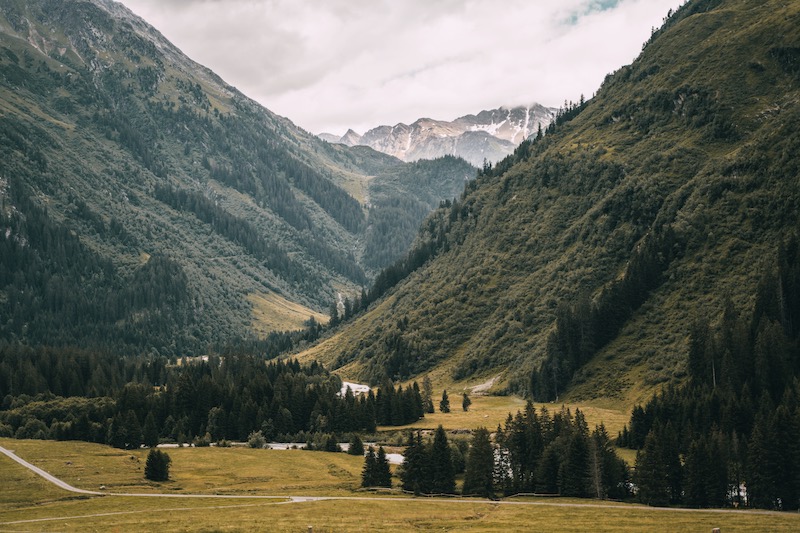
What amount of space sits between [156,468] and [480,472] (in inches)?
2014

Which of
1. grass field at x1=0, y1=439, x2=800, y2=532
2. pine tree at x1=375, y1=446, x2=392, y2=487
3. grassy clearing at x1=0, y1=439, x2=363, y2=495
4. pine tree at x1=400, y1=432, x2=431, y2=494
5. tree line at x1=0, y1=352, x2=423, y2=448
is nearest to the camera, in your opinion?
grass field at x1=0, y1=439, x2=800, y2=532

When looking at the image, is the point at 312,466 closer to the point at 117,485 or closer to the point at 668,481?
the point at 117,485

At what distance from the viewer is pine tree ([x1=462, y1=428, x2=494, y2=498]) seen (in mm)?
104750

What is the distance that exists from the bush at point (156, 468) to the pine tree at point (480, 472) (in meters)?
47.5

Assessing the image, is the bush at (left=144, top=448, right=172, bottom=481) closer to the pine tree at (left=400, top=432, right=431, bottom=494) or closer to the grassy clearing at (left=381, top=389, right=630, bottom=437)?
the pine tree at (left=400, top=432, right=431, bottom=494)

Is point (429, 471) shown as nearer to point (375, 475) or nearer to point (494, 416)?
point (375, 475)

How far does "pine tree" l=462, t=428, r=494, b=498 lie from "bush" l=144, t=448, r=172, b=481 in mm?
47496

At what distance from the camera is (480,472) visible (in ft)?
346

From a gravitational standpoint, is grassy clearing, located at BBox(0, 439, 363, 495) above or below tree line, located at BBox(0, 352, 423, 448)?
below

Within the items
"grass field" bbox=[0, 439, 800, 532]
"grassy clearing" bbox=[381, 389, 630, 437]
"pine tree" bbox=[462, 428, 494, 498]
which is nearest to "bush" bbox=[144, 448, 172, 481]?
"grass field" bbox=[0, 439, 800, 532]

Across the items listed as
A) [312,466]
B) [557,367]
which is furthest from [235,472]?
[557,367]

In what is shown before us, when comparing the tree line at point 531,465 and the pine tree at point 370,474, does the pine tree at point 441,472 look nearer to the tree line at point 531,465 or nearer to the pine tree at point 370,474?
the tree line at point 531,465

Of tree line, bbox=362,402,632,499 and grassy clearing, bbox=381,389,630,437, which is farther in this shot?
grassy clearing, bbox=381,389,630,437

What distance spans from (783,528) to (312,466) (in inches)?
3178
